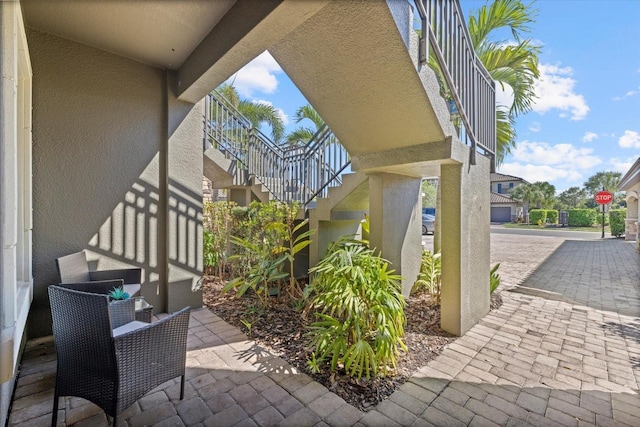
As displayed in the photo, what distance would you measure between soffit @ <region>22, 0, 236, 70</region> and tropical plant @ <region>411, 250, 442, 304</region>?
459cm

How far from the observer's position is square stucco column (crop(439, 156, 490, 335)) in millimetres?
3484

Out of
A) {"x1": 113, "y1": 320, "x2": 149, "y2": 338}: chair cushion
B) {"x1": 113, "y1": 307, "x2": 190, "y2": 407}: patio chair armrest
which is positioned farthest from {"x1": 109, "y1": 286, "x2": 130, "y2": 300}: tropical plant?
{"x1": 113, "y1": 307, "x2": 190, "y2": 407}: patio chair armrest

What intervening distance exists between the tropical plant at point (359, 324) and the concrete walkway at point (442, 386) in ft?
0.98

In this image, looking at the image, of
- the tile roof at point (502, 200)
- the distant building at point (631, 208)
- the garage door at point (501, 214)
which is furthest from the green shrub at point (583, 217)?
the distant building at point (631, 208)

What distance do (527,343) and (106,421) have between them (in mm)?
4180

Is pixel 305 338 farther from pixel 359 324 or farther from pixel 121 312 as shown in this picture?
pixel 121 312

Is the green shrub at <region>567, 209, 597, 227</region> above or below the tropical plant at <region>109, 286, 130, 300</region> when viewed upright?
above

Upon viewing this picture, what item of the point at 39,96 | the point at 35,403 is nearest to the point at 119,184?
the point at 39,96

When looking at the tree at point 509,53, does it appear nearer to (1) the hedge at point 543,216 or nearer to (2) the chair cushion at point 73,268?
(2) the chair cushion at point 73,268

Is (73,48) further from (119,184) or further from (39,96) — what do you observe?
(119,184)

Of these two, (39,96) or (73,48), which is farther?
(73,48)

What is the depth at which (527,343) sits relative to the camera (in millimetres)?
3348

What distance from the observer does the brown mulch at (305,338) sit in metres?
2.43

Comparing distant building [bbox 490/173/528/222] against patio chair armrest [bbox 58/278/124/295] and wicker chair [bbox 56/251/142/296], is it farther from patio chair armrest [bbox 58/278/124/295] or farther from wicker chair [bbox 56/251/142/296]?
patio chair armrest [bbox 58/278/124/295]
